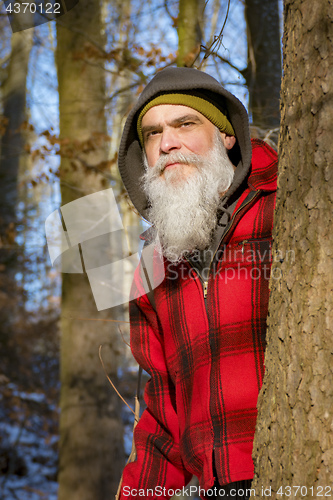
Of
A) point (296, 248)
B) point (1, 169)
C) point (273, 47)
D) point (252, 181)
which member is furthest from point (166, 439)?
point (1, 169)

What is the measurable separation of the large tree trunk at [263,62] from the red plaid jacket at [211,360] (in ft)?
7.39

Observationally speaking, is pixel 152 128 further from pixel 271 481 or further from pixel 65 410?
pixel 65 410

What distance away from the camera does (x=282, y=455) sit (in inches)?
48.8

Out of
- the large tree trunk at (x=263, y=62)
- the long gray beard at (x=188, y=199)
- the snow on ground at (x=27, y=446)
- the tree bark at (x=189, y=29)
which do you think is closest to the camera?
the long gray beard at (x=188, y=199)

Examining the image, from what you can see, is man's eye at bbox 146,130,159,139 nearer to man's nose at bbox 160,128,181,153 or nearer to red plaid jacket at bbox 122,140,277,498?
man's nose at bbox 160,128,181,153

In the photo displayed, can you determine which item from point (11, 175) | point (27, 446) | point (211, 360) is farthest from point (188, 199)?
point (11, 175)

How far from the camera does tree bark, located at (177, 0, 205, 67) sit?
392 cm

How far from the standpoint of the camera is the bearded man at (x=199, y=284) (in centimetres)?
212

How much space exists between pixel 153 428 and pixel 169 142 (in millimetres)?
1590

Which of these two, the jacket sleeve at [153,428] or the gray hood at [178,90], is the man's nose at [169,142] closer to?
the gray hood at [178,90]

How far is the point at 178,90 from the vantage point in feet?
8.48

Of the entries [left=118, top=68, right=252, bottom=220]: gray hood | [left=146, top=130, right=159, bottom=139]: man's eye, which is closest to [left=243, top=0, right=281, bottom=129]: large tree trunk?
[left=118, top=68, right=252, bottom=220]: gray hood

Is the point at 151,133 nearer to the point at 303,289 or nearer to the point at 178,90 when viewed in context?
the point at 178,90

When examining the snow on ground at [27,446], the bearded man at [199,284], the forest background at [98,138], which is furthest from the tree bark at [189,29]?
Result: the snow on ground at [27,446]
